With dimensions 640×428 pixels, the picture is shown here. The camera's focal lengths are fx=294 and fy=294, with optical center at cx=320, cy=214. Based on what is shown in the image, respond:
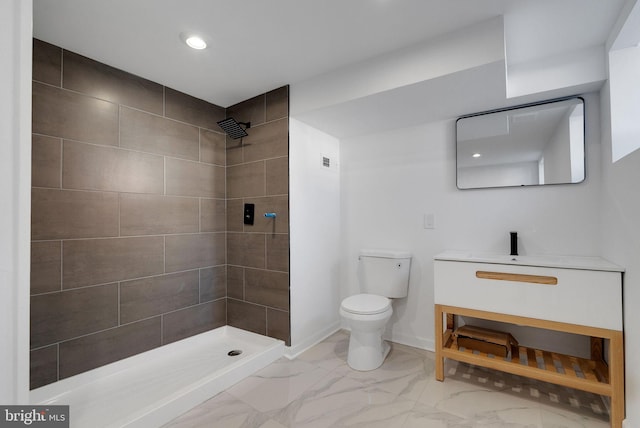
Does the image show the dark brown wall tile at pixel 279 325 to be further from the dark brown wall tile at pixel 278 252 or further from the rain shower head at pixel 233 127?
the rain shower head at pixel 233 127

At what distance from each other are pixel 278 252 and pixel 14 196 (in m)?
1.59

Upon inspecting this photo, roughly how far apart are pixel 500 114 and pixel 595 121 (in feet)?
1.78

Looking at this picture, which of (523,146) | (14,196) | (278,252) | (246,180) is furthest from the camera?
(246,180)

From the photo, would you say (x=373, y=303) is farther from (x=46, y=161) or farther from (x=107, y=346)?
(x=46, y=161)

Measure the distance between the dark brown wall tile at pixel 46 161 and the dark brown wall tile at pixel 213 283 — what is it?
47.4 inches

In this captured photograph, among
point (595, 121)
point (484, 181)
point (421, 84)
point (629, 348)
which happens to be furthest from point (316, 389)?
point (595, 121)

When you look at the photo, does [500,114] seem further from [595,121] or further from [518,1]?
[518,1]

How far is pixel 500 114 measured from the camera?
2.19m

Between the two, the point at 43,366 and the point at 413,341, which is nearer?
the point at 43,366

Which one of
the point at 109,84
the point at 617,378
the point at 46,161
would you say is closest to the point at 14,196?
the point at 46,161

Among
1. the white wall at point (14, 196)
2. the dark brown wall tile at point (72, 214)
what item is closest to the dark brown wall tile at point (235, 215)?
the dark brown wall tile at point (72, 214)

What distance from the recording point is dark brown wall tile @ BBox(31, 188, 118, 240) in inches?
67.0

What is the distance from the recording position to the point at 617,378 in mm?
1483

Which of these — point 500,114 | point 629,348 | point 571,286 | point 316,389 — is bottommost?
point 316,389
